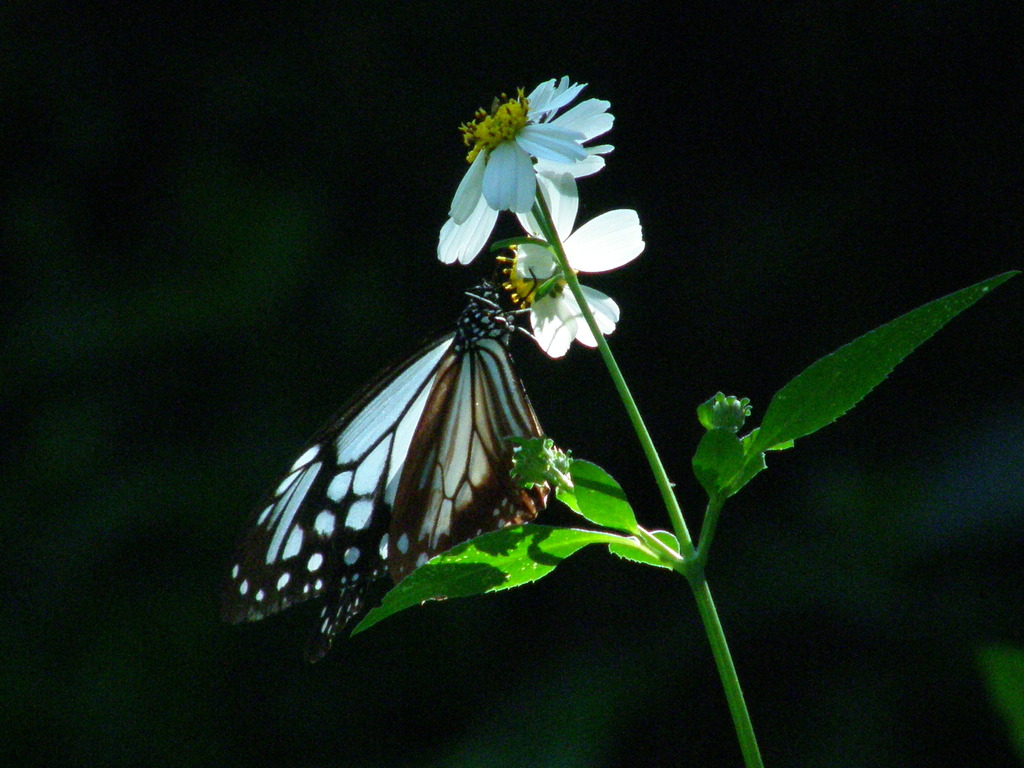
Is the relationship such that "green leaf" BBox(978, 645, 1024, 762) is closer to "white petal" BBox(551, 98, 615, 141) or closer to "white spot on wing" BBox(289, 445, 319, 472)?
"white petal" BBox(551, 98, 615, 141)

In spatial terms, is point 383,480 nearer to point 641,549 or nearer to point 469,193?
point 469,193

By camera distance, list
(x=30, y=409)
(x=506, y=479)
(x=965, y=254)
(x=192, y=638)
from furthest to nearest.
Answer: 1. (x=30, y=409)
2. (x=192, y=638)
3. (x=965, y=254)
4. (x=506, y=479)

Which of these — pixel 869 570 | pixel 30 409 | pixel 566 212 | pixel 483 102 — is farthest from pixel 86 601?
pixel 566 212

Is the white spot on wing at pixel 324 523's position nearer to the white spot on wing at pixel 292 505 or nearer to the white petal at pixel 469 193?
the white spot on wing at pixel 292 505

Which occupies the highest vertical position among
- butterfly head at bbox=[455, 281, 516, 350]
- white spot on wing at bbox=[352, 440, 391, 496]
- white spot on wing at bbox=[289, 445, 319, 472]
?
butterfly head at bbox=[455, 281, 516, 350]

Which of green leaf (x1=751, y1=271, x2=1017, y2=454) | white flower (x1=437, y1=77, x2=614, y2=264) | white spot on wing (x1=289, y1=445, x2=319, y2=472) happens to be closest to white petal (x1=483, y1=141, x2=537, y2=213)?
white flower (x1=437, y1=77, x2=614, y2=264)

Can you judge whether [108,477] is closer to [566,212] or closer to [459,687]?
[459,687]

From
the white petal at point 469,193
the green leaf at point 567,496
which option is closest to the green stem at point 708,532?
the green leaf at point 567,496
